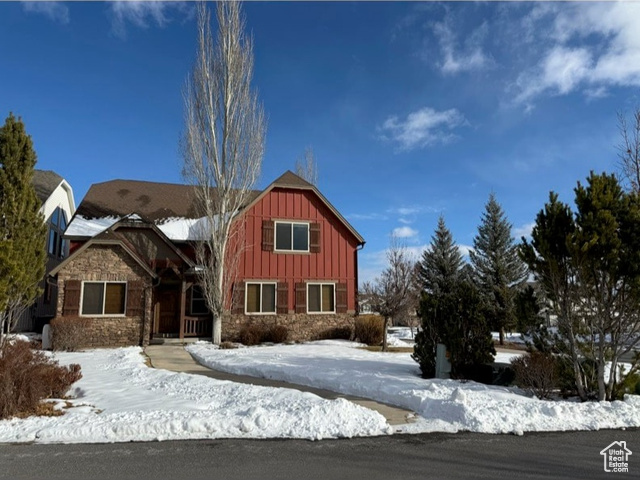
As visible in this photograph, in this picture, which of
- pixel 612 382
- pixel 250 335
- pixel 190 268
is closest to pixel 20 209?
pixel 190 268

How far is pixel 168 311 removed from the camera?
1980 cm

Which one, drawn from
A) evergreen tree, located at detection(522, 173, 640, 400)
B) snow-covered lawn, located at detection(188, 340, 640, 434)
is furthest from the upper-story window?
evergreen tree, located at detection(522, 173, 640, 400)

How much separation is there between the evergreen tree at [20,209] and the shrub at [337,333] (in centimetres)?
1178

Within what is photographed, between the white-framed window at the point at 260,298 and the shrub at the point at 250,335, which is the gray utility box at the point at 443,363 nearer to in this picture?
the shrub at the point at 250,335

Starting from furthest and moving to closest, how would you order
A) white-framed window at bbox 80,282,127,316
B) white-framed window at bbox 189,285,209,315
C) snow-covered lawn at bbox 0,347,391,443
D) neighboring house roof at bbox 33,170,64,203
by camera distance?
neighboring house roof at bbox 33,170,64,203
white-framed window at bbox 189,285,209,315
white-framed window at bbox 80,282,127,316
snow-covered lawn at bbox 0,347,391,443

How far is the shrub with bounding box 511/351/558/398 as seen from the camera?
8258 mm

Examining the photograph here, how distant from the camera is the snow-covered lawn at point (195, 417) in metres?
5.91

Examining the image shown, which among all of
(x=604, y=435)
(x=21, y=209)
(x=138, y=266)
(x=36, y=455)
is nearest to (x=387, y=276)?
(x=138, y=266)

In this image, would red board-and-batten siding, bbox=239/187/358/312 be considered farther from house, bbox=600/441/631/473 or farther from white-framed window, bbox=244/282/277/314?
house, bbox=600/441/631/473

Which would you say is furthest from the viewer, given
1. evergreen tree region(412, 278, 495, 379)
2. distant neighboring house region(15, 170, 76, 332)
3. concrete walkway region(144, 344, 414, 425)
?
distant neighboring house region(15, 170, 76, 332)

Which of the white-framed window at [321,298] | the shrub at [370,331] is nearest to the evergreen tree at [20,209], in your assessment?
the white-framed window at [321,298]

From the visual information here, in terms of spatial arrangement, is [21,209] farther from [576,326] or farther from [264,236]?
[576,326]

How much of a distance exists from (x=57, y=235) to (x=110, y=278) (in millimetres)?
11132

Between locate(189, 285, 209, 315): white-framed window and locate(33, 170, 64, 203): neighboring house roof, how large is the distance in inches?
394
